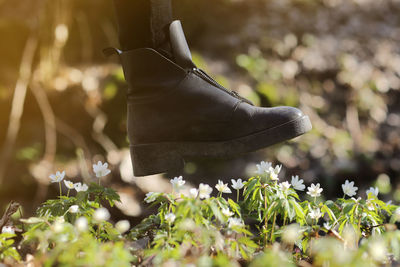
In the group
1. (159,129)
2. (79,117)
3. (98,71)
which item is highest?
(159,129)

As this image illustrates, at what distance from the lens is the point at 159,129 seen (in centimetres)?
178

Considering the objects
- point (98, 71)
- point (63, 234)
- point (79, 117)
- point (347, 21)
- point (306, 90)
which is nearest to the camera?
point (63, 234)

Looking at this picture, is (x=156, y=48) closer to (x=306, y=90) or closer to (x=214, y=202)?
(x=214, y=202)

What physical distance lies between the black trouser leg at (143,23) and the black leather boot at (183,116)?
5cm

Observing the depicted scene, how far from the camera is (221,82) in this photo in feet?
11.8

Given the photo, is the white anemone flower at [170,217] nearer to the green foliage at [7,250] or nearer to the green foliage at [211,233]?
the green foliage at [211,233]

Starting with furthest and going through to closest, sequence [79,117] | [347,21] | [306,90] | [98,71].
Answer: [347,21] → [306,90] → [98,71] → [79,117]

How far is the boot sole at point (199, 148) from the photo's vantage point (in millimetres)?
1684

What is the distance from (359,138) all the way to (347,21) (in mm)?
1712

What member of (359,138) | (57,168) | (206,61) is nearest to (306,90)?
(359,138)

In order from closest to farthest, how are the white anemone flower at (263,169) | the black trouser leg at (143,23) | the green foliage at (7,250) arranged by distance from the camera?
the green foliage at (7,250) < the white anemone flower at (263,169) < the black trouser leg at (143,23)

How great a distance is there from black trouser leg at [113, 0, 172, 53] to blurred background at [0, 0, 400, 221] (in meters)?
1.42

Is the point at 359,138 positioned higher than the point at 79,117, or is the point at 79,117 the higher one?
the point at 79,117

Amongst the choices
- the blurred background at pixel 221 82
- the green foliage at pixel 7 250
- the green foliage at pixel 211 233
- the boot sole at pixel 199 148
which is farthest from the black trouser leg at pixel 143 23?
the blurred background at pixel 221 82
